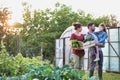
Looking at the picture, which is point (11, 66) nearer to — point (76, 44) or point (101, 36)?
point (76, 44)

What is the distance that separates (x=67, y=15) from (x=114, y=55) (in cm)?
2182

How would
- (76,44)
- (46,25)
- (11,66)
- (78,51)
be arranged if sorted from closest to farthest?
(11,66)
(76,44)
(78,51)
(46,25)

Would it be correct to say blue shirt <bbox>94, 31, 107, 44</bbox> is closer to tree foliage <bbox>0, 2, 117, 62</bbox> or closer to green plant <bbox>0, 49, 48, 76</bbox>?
green plant <bbox>0, 49, 48, 76</bbox>

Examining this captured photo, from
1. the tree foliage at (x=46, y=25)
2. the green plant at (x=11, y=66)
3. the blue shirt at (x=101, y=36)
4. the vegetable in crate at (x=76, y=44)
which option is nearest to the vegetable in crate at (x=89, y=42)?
the vegetable in crate at (x=76, y=44)

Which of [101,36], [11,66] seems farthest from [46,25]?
[11,66]

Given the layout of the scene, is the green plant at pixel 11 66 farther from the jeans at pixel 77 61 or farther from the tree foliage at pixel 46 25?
the tree foliage at pixel 46 25

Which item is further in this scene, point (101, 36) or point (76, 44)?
point (101, 36)

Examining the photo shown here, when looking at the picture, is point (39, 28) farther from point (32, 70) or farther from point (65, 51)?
point (32, 70)

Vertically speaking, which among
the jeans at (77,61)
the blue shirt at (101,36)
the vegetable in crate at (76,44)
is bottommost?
the jeans at (77,61)

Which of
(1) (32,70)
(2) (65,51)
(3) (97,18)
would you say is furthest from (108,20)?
(1) (32,70)

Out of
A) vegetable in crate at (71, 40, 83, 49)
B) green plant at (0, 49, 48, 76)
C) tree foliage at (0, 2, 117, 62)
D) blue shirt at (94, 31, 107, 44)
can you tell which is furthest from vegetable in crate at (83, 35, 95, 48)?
tree foliage at (0, 2, 117, 62)

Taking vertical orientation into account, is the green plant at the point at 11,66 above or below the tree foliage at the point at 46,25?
below

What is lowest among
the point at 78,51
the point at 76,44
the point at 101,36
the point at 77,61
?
the point at 77,61

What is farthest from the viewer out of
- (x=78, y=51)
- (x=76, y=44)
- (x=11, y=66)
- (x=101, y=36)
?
(x=101, y=36)
